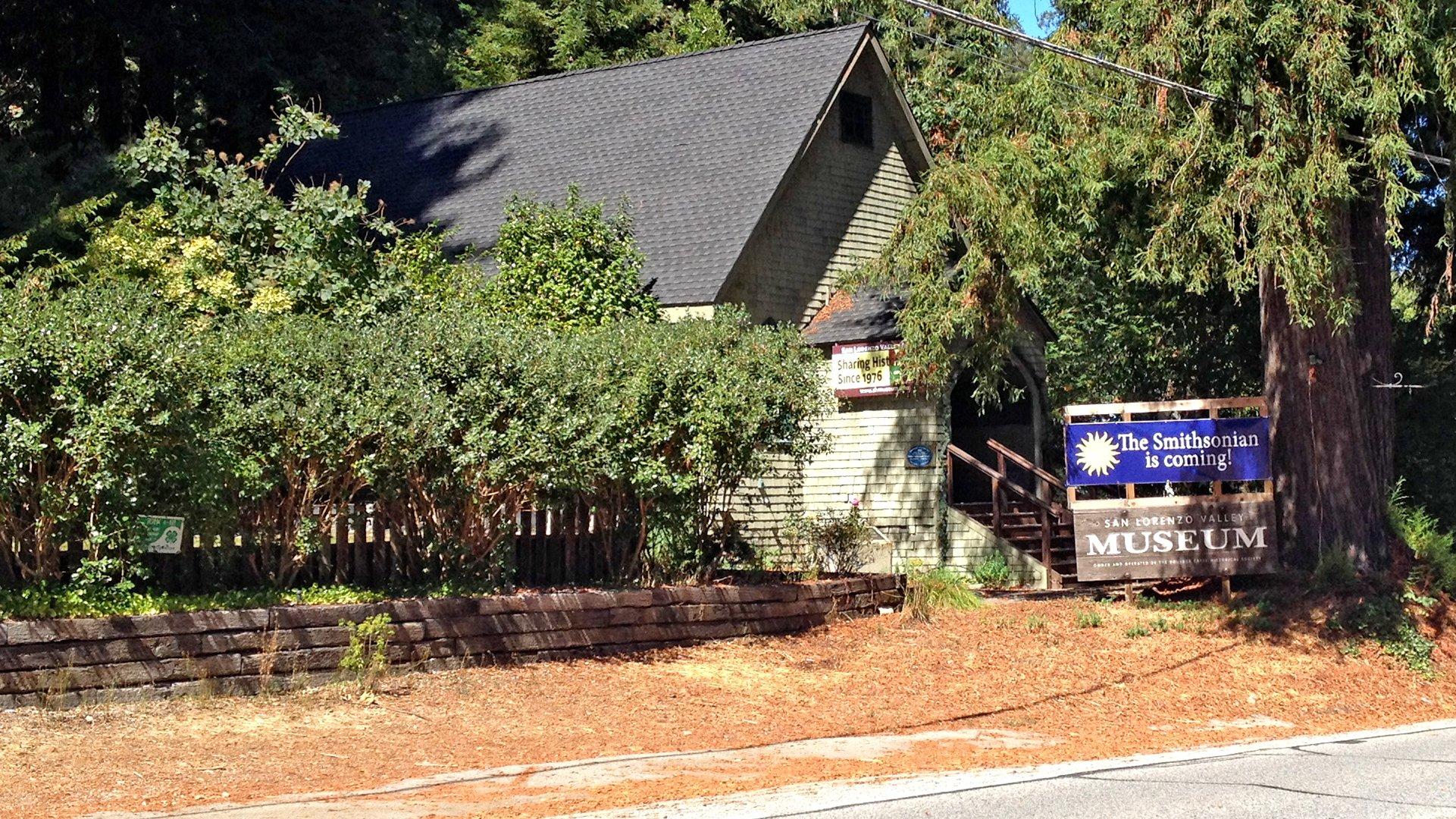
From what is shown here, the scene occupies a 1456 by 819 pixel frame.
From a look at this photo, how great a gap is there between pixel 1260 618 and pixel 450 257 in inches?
486

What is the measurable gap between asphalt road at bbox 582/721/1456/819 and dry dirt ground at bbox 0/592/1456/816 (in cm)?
51

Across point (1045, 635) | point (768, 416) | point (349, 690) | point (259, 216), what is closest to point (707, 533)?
point (768, 416)

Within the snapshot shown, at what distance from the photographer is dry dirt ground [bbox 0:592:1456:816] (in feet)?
31.8

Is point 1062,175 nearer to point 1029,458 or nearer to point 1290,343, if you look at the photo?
point 1290,343

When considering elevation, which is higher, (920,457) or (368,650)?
(920,457)

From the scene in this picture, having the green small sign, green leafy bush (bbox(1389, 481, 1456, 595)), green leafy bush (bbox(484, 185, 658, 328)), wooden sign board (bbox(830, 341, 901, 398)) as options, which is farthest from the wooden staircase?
the green small sign

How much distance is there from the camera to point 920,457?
816 inches

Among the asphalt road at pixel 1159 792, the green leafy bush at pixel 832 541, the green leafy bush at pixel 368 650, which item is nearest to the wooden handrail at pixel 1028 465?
the green leafy bush at pixel 832 541

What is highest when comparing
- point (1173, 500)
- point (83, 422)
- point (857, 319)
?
point (857, 319)

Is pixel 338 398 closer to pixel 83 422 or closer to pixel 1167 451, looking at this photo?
pixel 83 422

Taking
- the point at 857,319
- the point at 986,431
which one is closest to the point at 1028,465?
the point at 857,319

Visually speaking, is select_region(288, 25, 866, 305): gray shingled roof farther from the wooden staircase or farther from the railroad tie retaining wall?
the railroad tie retaining wall

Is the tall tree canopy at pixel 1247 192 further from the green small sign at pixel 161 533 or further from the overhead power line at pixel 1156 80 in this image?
the green small sign at pixel 161 533

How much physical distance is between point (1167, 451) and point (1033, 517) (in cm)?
421
